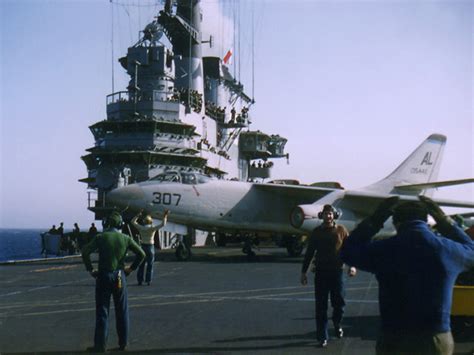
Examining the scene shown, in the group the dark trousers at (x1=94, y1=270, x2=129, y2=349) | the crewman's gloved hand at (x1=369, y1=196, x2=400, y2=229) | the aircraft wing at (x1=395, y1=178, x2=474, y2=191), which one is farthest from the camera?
the aircraft wing at (x1=395, y1=178, x2=474, y2=191)

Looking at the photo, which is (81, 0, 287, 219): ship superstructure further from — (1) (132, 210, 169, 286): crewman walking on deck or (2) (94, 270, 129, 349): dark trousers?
(2) (94, 270, 129, 349): dark trousers

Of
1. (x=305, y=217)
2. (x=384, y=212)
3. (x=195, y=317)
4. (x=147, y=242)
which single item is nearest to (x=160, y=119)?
(x=305, y=217)

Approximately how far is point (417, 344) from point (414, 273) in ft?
1.54

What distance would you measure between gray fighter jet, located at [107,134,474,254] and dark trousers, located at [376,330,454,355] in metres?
17.2

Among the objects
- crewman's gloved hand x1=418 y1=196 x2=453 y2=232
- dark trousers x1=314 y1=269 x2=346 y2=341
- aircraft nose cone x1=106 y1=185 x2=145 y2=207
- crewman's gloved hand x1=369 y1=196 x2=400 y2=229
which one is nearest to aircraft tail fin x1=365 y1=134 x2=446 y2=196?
aircraft nose cone x1=106 y1=185 x2=145 y2=207

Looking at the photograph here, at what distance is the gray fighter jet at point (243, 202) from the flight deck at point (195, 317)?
16.1ft

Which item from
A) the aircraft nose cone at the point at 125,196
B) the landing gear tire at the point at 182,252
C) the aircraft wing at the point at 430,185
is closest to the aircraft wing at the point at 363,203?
the aircraft wing at the point at 430,185

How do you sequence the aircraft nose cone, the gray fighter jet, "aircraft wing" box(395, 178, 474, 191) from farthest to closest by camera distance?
1. "aircraft wing" box(395, 178, 474, 191)
2. the gray fighter jet
3. the aircraft nose cone

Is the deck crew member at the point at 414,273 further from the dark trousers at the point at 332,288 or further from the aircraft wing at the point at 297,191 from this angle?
the aircraft wing at the point at 297,191

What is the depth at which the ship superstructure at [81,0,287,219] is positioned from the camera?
38656mm

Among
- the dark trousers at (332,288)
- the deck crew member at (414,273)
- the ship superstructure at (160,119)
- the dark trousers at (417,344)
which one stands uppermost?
the ship superstructure at (160,119)

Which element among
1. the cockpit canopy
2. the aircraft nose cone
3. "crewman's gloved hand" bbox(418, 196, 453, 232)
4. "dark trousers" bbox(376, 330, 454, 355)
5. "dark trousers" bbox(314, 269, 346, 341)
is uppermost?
the cockpit canopy

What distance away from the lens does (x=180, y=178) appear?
71.8 feet

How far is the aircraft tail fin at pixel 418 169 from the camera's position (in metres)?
28.6
